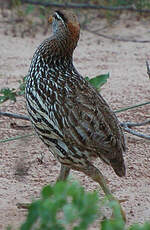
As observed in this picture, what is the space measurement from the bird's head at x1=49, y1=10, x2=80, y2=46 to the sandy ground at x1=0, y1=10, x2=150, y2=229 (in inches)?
33.7

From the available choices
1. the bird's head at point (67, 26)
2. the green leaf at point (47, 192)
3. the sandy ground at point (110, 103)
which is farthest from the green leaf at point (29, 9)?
the green leaf at point (47, 192)

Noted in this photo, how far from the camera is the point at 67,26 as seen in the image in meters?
4.34

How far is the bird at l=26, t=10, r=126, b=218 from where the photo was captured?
3.93 meters

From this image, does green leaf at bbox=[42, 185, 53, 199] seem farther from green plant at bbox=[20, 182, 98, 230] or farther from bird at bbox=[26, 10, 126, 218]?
bird at bbox=[26, 10, 126, 218]

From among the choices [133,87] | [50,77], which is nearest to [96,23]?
[133,87]

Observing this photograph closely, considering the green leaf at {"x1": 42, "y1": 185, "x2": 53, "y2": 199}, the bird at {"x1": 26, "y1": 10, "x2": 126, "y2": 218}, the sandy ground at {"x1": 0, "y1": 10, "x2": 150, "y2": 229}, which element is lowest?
the sandy ground at {"x1": 0, "y1": 10, "x2": 150, "y2": 229}

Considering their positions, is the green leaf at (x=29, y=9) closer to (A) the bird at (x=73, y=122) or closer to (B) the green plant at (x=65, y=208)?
(A) the bird at (x=73, y=122)

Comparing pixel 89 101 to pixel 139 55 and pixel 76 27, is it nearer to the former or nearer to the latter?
pixel 76 27

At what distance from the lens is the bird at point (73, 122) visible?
12.9 feet

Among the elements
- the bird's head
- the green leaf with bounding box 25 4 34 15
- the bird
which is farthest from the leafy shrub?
the green leaf with bounding box 25 4 34 15

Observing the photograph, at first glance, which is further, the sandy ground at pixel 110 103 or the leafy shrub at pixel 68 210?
the sandy ground at pixel 110 103

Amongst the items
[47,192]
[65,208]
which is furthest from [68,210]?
[47,192]

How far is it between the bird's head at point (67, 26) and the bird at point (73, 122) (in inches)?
10.2

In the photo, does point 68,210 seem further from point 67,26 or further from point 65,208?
point 67,26
